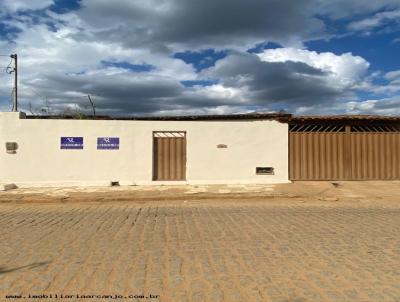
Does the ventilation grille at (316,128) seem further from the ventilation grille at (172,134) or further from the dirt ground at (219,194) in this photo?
the ventilation grille at (172,134)

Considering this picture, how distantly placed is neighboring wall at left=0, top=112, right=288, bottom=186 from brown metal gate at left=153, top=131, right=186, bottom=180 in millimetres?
225

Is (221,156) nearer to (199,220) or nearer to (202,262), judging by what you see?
(199,220)

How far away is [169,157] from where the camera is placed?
48.8 ft

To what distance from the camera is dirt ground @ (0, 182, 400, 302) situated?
3984 mm

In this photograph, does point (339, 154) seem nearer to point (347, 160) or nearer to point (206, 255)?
point (347, 160)

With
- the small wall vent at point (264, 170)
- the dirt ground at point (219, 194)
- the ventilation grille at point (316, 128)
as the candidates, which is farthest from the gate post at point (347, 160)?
the small wall vent at point (264, 170)

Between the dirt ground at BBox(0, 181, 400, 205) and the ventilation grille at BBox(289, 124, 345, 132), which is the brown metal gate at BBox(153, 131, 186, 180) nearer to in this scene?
the dirt ground at BBox(0, 181, 400, 205)

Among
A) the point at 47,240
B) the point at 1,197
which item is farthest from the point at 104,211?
the point at 1,197

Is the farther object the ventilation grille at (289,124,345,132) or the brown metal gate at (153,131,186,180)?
the ventilation grille at (289,124,345,132)

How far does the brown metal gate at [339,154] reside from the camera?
1507cm

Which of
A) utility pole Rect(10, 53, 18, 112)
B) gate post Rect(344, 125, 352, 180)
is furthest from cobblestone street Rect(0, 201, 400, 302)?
utility pole Rect(10, 53, 18, 112)

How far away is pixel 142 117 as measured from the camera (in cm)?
1602

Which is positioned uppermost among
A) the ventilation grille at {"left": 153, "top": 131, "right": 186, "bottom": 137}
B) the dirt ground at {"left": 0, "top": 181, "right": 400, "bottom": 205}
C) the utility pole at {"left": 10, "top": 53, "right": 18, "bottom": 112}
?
the utility pole at {"left": 10, "top": 53, "right": 18, "bottom": 112}

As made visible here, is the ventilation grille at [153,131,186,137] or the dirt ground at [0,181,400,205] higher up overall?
the ventilation grille at [153,131,186,137]
